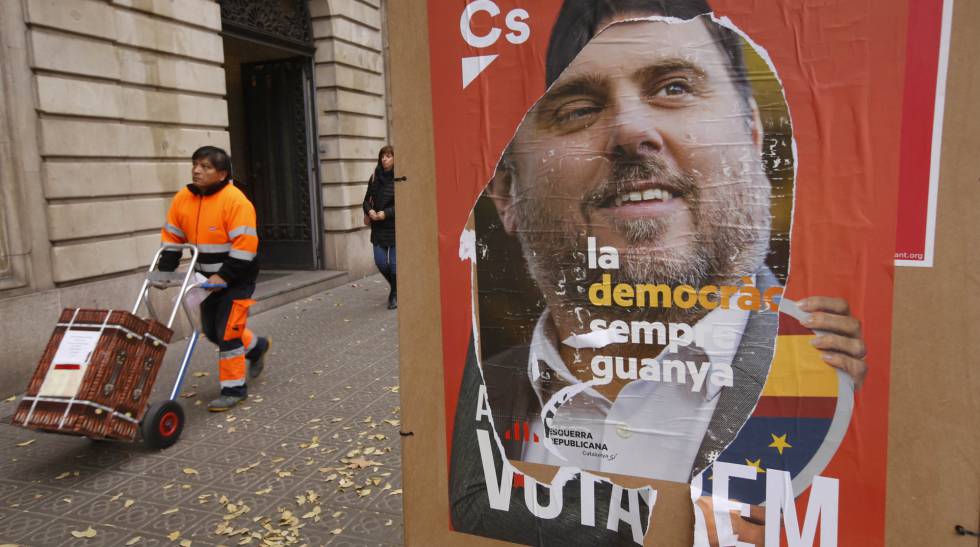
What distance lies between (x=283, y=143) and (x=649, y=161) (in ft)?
38.9

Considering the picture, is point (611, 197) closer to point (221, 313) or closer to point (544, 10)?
point (544, 10)

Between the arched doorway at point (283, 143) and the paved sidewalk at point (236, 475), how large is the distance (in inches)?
245

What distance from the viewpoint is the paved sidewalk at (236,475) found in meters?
3.72

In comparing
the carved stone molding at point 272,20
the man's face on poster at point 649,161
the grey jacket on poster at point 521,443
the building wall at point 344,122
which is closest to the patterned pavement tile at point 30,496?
the grey jacket on poster at point 521,443

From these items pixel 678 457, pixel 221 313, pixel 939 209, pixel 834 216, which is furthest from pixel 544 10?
pixel 221 313

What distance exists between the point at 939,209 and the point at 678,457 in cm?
87

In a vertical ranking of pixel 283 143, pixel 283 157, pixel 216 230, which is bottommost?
pixel 216 230

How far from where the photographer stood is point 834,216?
5.33 ft

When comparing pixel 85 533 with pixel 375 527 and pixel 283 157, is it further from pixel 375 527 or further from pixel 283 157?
pixel 283 157

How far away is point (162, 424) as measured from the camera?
15.7ft

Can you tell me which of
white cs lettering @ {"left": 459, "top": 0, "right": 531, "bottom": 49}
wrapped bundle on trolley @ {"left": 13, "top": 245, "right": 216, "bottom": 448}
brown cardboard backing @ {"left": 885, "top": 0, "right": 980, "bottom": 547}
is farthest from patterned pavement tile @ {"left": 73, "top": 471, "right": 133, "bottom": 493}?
brown cardboard backing @ {"left": 885, "top": 0, "right": 980, "bottom": 547}

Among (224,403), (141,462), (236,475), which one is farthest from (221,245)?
(236,475)

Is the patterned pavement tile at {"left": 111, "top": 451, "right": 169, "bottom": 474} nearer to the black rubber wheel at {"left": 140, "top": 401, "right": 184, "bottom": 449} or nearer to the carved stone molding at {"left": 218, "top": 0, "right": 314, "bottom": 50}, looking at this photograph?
the black rubber wheel at {"left": 140, "top": 401, "right": 184, "bottom": 449}

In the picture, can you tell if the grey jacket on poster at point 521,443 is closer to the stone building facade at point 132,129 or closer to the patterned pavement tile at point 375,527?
the patterned pavement tile at point 375,527
